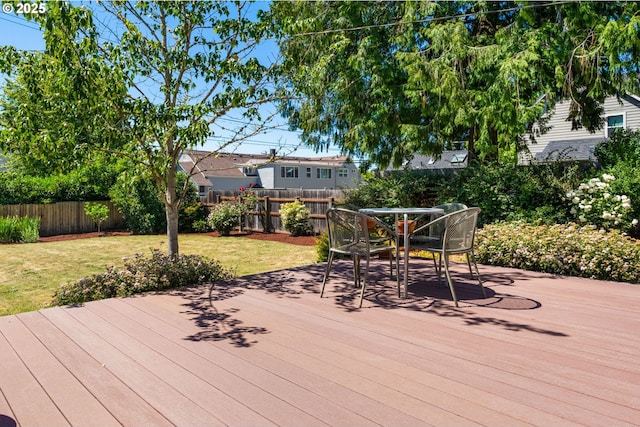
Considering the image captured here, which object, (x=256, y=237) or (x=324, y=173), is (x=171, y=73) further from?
(x=324, y=173)

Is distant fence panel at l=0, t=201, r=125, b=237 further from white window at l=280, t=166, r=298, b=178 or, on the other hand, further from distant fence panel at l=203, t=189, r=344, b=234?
white window at l=280, t=166, r=298, b=178

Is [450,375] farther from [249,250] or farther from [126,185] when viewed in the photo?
[249,250]

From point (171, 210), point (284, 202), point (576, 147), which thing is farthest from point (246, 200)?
point (576, 147)

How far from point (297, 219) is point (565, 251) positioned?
7.63 metres

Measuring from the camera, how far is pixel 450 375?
2.30m

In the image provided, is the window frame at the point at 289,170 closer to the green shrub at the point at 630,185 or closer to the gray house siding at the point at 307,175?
the gray house siding at the point at 307,175

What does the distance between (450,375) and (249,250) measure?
297 inches

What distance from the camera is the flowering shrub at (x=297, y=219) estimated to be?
11.9 m

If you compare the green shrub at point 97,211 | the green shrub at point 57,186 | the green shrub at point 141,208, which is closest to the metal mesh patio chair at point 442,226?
the green shrub at point 141,208

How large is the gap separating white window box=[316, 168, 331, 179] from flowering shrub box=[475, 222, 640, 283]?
93.1ft

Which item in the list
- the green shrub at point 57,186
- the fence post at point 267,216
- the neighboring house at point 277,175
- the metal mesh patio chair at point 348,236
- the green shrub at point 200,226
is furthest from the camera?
the neighboring house at point 277,175

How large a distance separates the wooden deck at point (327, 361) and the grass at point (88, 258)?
2.28 metres

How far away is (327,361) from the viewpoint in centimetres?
253

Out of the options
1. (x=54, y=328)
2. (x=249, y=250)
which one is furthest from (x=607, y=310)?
(x=249, y=250)
